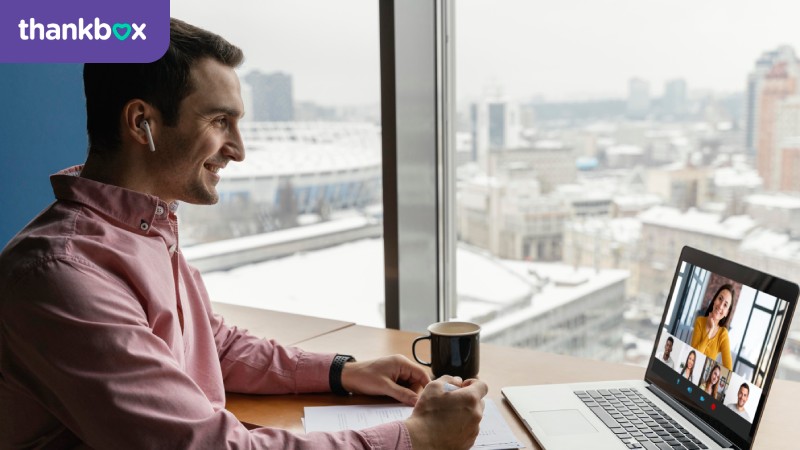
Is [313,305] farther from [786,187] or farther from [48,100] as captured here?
[786,187]

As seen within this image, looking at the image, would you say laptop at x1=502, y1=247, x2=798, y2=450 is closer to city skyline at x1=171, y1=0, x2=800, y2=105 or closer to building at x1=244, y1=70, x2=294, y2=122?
city skyline at x1=171, y1=0, x2=800, y2=105

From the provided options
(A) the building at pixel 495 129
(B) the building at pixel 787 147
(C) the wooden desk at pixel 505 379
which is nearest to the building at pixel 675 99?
(B) the building at pixel 787 147

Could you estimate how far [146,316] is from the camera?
3.69ft

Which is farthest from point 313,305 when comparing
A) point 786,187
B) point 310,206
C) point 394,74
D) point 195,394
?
point 195,394

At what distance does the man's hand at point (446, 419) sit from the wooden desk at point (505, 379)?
0.10 m

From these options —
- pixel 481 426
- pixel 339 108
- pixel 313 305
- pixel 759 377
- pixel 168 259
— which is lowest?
pixel 313 305

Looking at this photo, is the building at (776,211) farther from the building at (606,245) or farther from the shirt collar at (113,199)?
the shirt collar at (113,199)

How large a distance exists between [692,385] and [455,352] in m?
0.43

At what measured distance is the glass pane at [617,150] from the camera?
6.91 feet

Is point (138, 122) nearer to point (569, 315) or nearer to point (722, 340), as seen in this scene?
point (722, 340)

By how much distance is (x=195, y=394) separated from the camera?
41.4 inches

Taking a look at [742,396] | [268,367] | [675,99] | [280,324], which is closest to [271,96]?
[280,324]

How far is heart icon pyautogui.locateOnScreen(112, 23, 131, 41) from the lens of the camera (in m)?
1.90

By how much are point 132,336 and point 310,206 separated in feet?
6.95
